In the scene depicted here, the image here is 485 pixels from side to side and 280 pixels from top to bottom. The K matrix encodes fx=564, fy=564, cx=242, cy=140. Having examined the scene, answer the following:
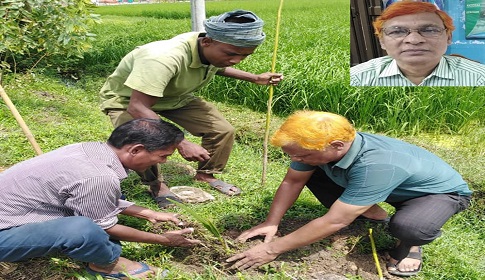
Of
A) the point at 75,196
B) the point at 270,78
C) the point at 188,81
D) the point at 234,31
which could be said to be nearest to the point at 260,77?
the point at 270,78

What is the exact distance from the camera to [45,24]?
6.09m

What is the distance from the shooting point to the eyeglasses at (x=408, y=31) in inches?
176

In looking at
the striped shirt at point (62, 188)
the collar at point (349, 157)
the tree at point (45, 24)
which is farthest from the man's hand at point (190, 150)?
the tree at point (45, 24)

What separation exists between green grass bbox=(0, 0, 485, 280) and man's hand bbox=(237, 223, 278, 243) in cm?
19

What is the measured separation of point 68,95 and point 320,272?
496cm

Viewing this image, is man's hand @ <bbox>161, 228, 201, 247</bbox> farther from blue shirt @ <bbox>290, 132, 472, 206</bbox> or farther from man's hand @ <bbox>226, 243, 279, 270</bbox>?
blue shirt @ <bbox>290, 132, 472, 206</bbox>

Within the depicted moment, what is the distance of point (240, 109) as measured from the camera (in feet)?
21.9

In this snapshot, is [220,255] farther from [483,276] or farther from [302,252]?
[483,276]

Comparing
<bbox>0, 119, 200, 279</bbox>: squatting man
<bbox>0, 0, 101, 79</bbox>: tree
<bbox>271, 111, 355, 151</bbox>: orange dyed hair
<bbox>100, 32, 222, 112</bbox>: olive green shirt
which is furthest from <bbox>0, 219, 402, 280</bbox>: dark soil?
<bbox>0, 0, 101, 79</bbox>: tree

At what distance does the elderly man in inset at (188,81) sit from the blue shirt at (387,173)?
2.55 feet

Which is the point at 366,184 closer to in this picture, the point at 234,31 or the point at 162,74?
the point at 234,31

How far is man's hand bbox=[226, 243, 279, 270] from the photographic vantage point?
8.92ft

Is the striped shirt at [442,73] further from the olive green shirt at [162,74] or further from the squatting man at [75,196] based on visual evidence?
the squatting man at [75,196]

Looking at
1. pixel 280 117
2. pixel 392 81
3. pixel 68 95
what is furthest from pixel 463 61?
pixel 68 95
